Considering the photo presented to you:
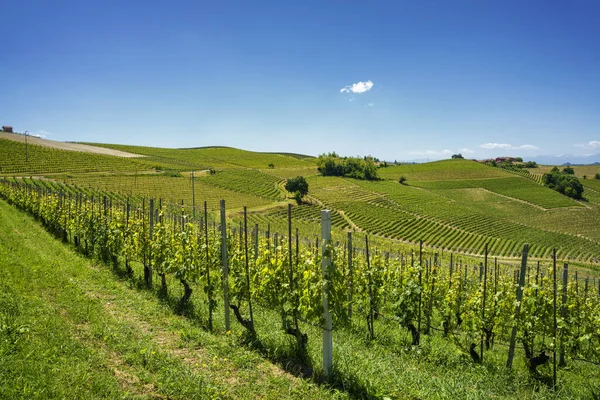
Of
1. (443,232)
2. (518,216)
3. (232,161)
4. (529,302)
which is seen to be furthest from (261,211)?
(232,161)

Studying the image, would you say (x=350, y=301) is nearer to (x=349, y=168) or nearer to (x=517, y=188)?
(x=349, y=168)

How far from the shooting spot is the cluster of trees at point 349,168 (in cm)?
10431

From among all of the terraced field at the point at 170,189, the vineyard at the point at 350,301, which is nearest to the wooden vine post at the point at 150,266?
the vineyard at the point at 350,301

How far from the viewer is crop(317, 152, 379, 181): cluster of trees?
104312 millimetres

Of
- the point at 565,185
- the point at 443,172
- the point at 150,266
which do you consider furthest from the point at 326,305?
the point at 443,172

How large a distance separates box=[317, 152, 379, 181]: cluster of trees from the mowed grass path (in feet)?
328

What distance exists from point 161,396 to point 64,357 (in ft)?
4.54

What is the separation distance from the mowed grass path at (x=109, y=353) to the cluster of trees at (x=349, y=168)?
3932 inches

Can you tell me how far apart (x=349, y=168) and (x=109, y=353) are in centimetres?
10588

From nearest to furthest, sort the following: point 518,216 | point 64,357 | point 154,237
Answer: point 64,357
point 154,237
point 518,216

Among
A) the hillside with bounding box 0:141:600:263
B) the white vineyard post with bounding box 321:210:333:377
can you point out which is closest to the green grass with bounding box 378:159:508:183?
the hillside with bounding box 0:141:600:263

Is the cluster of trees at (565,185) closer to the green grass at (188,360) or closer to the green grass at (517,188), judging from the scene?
the green grass at (517,188)

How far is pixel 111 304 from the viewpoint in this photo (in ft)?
21.8

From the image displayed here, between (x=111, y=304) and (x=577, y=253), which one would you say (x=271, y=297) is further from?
(x=577, y=253)
